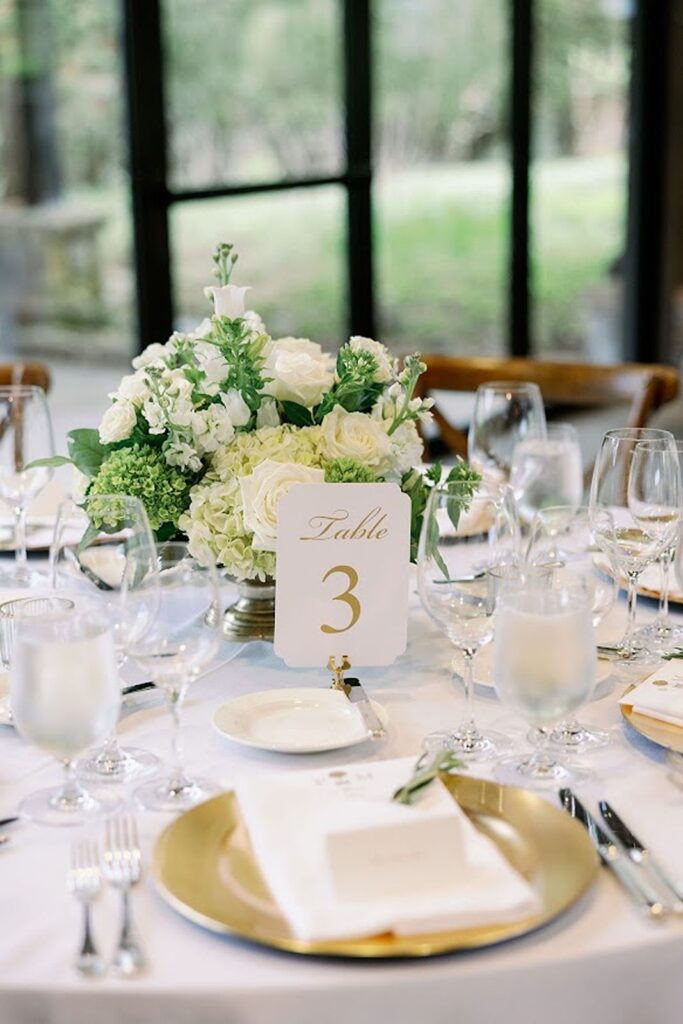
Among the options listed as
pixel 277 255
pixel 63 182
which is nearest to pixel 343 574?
pixel 63 182

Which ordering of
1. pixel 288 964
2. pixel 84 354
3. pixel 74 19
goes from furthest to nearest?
pixel 84 354 → pixel 74 19 → pixel 288 964

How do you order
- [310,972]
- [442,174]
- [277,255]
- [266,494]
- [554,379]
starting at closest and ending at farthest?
[310,972] < [266,494] < [554,379] < [277,255] < [442,174]

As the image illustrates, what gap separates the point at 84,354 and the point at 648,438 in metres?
2.30

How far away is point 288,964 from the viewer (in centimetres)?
98

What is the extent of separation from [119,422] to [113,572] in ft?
0.76

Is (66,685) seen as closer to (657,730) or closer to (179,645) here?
(179,645)

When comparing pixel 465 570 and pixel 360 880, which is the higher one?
pixel 465 570

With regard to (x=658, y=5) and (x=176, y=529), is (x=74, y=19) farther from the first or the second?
(x=658, y=5)

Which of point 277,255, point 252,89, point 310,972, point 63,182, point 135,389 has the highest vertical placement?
point 252,89

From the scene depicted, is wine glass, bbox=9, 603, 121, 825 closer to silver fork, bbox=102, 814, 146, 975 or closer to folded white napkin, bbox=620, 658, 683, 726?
silver fork, bbox=102, 814, 146, 975

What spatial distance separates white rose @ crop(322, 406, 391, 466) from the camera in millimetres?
1544

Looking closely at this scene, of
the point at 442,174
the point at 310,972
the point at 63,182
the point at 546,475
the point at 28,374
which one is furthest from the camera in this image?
the point at 442,174

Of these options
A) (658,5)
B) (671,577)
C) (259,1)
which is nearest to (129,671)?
(671,577)

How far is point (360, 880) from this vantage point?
3.30ft
